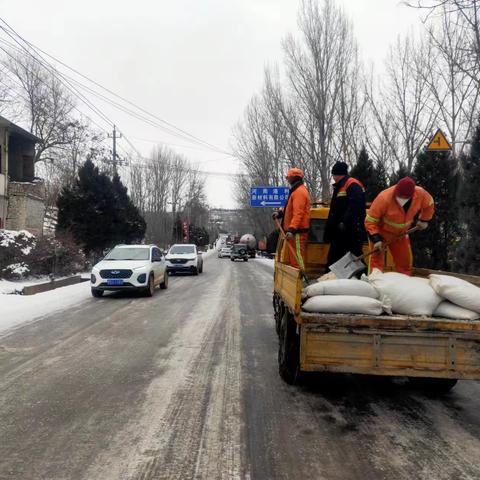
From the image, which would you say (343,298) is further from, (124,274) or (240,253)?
(240,253)

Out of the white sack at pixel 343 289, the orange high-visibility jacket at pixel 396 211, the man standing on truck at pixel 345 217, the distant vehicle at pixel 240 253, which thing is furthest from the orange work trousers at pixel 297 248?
the distant vehicle at pixel 240 253

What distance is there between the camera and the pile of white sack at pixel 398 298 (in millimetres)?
4188

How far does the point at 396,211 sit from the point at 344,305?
1.79 m

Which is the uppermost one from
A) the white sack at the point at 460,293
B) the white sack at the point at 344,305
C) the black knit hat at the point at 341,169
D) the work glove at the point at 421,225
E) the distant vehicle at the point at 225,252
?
the black knit hat at the point at 341,169

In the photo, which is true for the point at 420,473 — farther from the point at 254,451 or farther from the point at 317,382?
the point at 317,382

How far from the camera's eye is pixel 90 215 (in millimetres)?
23797

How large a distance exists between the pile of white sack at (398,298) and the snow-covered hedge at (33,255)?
13883 mm

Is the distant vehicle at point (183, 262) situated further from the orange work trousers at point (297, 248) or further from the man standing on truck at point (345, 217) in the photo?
the man standing on truck at point (345, 217)

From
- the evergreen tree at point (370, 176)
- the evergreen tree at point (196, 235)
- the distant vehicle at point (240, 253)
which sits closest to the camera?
the evergreen tree at point (370, 176)

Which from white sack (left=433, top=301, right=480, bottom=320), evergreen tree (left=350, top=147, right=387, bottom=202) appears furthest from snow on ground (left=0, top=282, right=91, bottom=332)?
evergreen tree (left=350, top=147, right=387, bottom=202)

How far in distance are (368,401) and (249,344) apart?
9.23ft

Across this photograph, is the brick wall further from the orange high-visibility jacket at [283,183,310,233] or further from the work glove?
the work glove

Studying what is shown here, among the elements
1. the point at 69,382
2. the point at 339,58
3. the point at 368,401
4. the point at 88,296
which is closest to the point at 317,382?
the point at 368,401

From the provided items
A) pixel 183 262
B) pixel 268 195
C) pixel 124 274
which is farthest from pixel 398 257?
pixel 268 195
